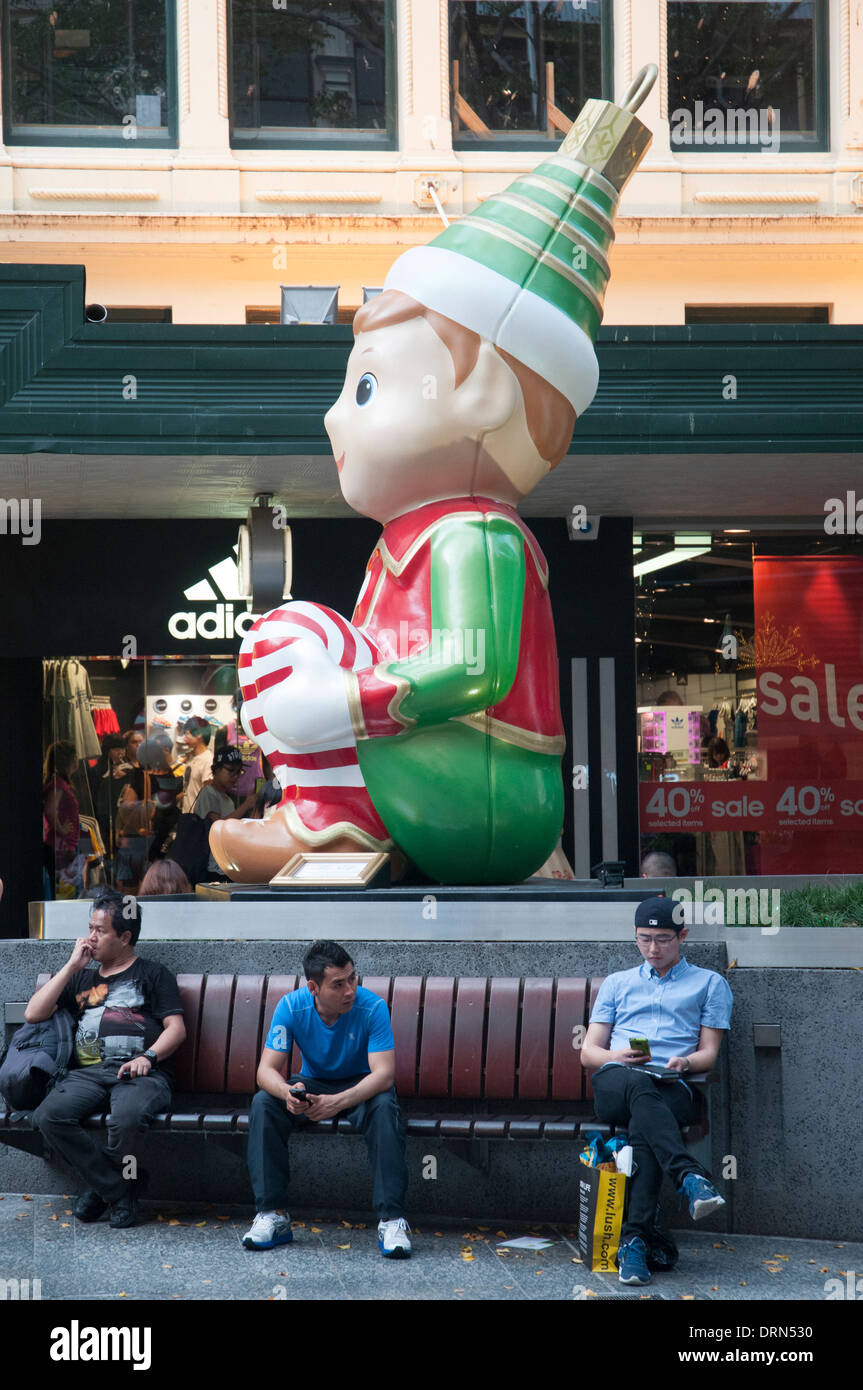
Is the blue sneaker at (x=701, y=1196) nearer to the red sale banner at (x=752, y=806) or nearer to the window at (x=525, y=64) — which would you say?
the red sale banner at (x=752, y=806)

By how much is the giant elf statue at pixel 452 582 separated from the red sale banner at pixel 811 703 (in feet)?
23.3

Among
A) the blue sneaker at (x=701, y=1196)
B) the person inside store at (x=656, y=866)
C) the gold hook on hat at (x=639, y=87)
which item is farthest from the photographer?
the person inside store at (x=656, y=866)

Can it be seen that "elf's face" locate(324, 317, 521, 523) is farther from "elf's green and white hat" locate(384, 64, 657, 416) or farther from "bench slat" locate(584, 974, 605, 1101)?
"bench slat" locate(584, 974, 605, 1101)

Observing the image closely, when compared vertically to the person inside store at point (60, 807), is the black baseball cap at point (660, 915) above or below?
above

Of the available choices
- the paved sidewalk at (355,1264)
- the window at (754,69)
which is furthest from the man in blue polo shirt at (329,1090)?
the window at (754,69)

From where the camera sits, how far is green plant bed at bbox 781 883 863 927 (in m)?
A: 6.55

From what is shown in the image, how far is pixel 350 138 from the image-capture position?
14.9 metres

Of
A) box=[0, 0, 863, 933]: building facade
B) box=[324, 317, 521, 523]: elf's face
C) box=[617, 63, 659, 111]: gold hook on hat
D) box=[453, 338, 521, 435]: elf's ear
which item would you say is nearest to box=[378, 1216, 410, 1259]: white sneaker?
box=[324, 317, 521, 523]: elf's face

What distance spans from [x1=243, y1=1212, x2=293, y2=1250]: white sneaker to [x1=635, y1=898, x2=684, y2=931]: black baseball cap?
1.65 meters

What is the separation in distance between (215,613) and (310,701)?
20.0 ft

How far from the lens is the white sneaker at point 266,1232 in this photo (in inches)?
203

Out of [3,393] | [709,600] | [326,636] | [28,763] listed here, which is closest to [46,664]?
[28,763]

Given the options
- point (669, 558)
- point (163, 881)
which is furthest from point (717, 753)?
point (163, 881)

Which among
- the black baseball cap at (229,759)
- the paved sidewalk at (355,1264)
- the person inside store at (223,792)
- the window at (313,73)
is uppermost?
the window at (313,73)
